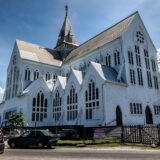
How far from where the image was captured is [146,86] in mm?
36500

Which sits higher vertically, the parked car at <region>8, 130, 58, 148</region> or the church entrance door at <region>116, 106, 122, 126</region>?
the church entrance door at <region>116, 106, 122, 126</region>

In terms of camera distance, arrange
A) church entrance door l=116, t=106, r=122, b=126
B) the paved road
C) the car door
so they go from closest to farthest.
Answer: the paved road → the car door → church entrance door l=116, t=106, r=122, b=126

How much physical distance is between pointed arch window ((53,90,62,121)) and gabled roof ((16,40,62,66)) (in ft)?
40.6

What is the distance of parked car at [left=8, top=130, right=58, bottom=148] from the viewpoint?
59.3 ft

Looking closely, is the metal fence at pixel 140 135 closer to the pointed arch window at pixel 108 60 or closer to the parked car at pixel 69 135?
the parked car at pixel 69 135

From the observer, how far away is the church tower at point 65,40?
6108 cm

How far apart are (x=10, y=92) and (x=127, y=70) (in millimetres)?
28840

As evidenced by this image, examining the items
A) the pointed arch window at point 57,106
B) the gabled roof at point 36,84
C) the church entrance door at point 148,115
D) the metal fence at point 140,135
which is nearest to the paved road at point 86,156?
the metal fence at point 140,135

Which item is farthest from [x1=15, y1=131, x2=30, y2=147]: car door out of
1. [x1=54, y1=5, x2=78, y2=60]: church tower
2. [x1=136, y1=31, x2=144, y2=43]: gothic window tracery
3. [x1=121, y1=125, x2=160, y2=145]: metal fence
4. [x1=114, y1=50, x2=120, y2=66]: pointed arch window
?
[x1=54, y1=5, x2=78, y2=60]: church tower

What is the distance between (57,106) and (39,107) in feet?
12.2

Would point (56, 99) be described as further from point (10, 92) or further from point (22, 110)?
point (10, 92)

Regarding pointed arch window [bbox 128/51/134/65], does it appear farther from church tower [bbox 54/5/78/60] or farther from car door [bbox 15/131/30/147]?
church tower [bbox 54/5/78/60]

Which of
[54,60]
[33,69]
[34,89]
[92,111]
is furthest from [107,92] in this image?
[54,60]

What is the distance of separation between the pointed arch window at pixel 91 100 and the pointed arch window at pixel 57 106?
25.7 feet
